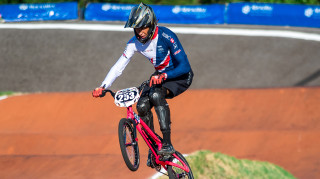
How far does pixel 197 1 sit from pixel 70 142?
15393mm

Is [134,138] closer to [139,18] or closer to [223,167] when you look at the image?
[139,18]

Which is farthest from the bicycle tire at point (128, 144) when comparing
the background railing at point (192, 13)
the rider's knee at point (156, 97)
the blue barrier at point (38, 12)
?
the blue barrier at point (38, 12)

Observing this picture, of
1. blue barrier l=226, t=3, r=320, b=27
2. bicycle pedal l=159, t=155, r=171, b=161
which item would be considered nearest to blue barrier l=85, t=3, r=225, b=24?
blue barrier l=226, t=3, r=320, b=27

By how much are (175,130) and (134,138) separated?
7260mm

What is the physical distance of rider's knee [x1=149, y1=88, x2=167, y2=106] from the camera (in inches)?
276

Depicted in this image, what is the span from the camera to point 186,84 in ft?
24.2

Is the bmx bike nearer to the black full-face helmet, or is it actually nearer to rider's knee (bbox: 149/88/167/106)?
rider's knee (bbox: 149/88/167/106)

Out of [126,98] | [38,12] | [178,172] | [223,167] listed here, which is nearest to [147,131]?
[126,98]

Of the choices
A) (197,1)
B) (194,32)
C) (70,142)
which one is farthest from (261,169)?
(197,1)

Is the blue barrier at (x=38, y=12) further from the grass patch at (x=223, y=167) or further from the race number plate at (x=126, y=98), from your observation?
the race number plate at (x=126, y=98)

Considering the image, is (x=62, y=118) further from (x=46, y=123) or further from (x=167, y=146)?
(x=167, y=146)

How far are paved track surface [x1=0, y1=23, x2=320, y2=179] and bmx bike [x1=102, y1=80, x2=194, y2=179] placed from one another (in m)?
2.06

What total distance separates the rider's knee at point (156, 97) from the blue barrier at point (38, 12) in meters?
17.1

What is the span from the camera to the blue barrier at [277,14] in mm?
20703
